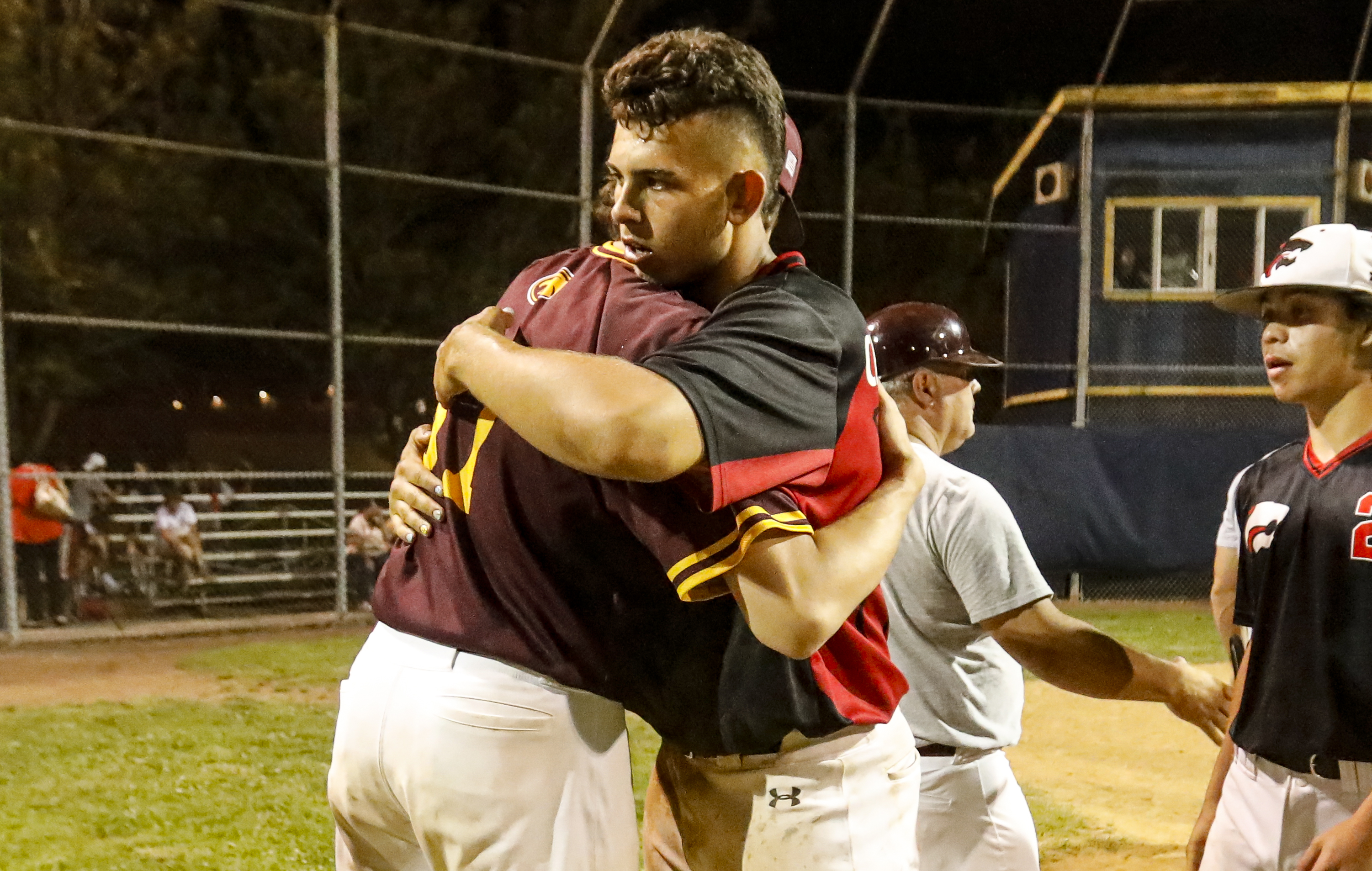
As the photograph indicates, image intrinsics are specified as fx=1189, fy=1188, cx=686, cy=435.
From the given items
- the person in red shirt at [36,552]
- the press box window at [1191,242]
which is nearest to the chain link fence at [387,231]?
the press box window at [1191,242]

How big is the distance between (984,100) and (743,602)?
2076 cm

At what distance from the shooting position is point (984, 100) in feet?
68.3

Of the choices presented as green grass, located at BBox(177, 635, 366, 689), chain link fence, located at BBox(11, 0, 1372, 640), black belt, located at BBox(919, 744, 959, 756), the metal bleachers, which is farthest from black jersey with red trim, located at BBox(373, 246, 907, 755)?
the metal bleachers

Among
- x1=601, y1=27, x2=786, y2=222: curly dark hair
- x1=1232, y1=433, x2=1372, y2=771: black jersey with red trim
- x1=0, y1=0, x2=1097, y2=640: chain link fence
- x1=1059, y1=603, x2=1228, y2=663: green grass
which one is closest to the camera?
x1=601, y1=27, x2=786, y2=222: curly dark hair

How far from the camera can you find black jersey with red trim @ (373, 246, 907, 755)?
1768mm

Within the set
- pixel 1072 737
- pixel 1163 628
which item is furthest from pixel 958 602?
pixel 1163 628

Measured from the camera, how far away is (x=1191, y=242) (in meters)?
16.5

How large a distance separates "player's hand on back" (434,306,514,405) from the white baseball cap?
1844 mm

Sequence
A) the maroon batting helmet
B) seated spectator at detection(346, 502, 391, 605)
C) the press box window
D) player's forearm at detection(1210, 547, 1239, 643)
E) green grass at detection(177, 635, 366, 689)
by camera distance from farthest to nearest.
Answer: the press box window
seated spectator at detection(346, 502, 391, 605)
green grass at detection(177, 635, 366, 689)
player's forearm at detection(1210, 547, 1239, 643)
the maroon batting helmet

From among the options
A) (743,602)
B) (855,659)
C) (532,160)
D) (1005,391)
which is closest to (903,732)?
(855,659)

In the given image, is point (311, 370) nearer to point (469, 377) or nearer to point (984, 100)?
point (984, 100)

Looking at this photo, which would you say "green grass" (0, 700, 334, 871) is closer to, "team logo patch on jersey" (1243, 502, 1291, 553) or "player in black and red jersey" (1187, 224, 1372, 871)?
"player in black and red jersey" (1187, 224, 1372, 871)

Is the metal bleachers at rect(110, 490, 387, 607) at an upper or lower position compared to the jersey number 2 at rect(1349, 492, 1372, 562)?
lower

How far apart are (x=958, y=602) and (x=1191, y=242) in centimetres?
1540
